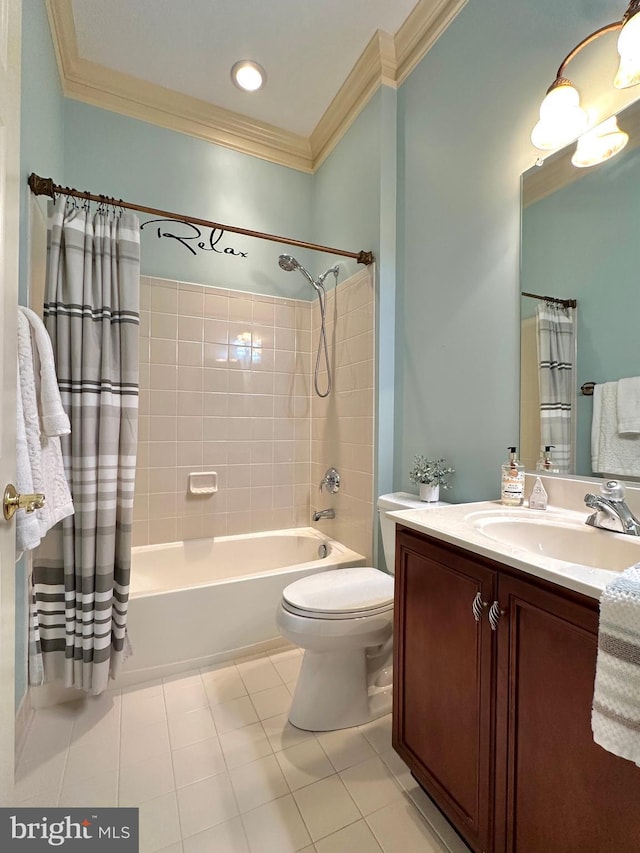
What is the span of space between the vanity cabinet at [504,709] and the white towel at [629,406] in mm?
630

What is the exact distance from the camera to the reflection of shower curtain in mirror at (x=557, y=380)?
1.27 m

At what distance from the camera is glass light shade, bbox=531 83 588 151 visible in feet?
3.85

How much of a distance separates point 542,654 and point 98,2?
2.89 meters

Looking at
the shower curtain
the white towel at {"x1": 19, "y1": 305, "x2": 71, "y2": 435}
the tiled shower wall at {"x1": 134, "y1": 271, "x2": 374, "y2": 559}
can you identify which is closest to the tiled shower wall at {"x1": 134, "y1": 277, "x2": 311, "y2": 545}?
the tiled shower wall at {"x1": 134, "y1": 271, "x2": 374, "y2": 559}

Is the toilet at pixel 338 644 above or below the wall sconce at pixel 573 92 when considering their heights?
below

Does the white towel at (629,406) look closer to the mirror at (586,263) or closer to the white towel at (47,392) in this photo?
the mirror at (586,263)

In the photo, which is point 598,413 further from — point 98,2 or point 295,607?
point 98,2

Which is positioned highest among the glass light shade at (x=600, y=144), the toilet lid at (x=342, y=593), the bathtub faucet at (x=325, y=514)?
the glass light shade at (x=600, y=144)

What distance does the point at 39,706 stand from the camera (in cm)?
155

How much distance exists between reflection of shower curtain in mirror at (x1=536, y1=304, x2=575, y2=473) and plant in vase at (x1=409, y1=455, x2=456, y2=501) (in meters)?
0.46

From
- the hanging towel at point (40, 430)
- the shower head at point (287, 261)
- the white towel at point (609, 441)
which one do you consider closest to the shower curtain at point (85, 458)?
the hanging towel at point (40, 430)

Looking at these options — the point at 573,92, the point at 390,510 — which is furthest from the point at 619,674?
the point at 573,92

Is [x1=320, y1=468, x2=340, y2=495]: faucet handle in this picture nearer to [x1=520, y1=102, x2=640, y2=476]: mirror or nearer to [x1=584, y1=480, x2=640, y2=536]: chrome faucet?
[x1=520, y1=102, x2=640, y2=476]: mirror

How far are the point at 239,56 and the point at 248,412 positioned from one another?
6.08 feet
